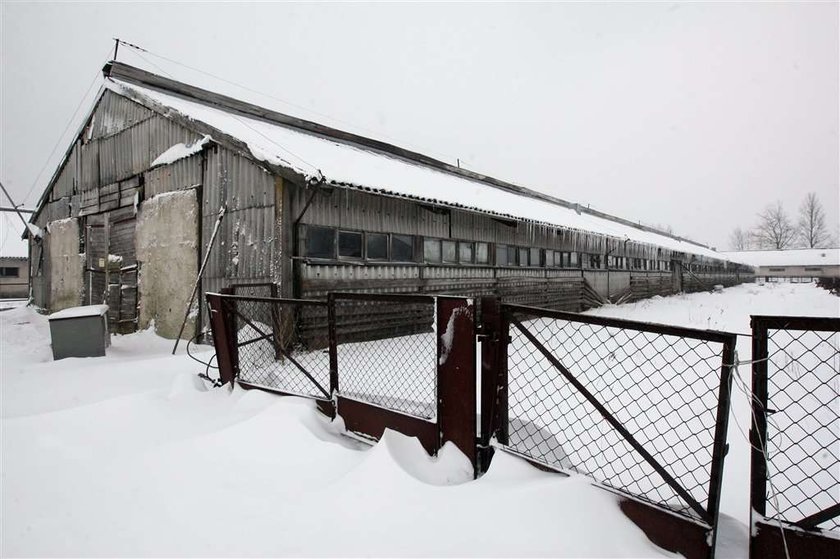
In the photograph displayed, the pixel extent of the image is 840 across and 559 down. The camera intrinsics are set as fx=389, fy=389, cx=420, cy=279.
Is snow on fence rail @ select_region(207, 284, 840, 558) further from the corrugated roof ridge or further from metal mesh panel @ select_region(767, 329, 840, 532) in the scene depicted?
the corrugated roof ridge

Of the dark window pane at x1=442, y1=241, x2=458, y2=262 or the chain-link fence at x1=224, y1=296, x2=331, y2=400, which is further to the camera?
the dark window pane at x1=442, y1=241, x2=458, y2=262

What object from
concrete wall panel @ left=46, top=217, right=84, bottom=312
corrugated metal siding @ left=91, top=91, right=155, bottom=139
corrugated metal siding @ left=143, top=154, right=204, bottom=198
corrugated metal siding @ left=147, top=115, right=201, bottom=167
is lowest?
concrete wall panel @ left=46, top=217, right=84, bottom=312

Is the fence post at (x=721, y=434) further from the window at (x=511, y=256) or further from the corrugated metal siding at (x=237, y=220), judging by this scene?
the window at (x=511, y=256)

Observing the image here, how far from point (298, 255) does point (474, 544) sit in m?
6.15

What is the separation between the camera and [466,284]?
11.0 meters

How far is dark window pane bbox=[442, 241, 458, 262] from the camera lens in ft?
34.2

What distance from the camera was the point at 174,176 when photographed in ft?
30.8

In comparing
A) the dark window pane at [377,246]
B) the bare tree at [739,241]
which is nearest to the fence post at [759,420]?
the dark window pane at [377,246]

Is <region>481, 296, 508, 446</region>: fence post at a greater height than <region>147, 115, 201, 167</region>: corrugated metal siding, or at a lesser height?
lesser

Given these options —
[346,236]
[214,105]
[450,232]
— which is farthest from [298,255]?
[214,105]

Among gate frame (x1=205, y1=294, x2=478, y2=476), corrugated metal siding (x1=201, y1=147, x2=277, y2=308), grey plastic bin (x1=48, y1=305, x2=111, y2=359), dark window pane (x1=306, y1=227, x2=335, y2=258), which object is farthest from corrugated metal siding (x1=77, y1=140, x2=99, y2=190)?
gate frame (x1=205, y1=294, x2=478, y2=476)

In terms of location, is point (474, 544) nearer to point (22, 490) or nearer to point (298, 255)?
point (22, 490)

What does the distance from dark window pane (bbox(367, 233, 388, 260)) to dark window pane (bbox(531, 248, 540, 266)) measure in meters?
6.84

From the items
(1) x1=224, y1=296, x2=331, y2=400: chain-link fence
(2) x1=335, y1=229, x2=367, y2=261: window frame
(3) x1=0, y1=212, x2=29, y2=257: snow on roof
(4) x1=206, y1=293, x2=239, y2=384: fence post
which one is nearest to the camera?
(4) x1=206, y1=293, x2=239, y2=384: fence post
